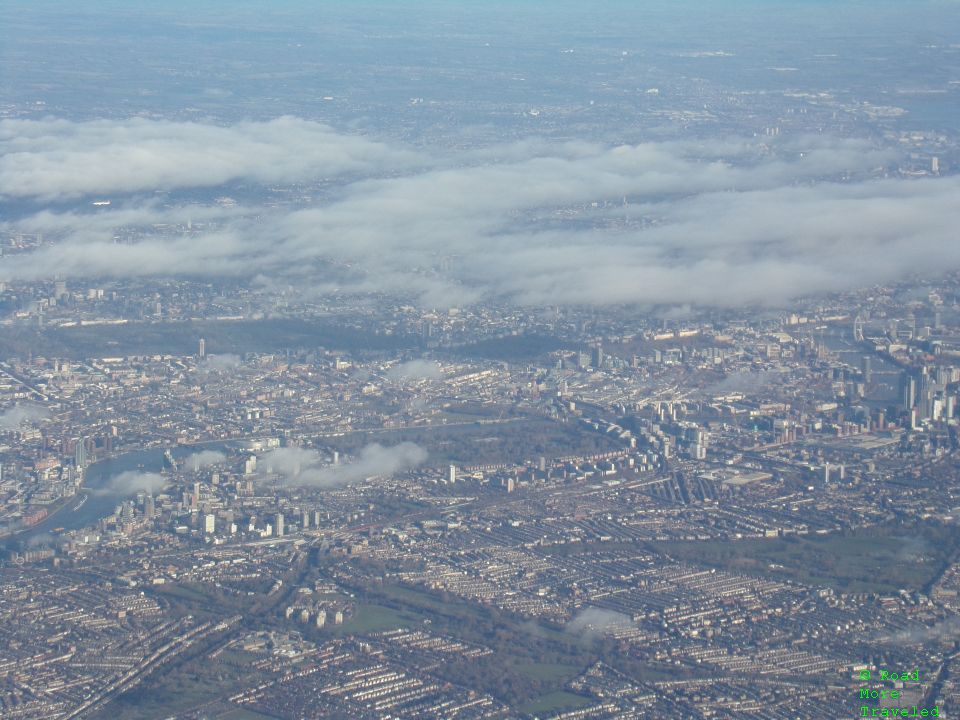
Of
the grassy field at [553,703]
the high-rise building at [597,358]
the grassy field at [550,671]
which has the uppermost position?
the grassy field at [550,671]

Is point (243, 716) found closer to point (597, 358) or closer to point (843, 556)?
point (843, 556)

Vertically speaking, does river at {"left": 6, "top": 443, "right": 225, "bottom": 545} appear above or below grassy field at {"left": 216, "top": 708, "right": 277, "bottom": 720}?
below

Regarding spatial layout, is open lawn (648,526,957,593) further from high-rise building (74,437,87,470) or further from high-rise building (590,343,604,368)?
high-rise building (590,343,604,368)

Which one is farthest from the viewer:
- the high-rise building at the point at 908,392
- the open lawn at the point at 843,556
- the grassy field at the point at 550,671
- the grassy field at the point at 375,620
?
the high-rise building at the point at 908,392

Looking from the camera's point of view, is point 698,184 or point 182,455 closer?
point 182,455

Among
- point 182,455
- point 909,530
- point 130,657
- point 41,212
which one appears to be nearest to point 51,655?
point 130,657

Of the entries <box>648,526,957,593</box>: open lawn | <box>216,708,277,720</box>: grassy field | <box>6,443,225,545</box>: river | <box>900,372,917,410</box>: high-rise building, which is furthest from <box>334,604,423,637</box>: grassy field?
<box>900,372,917,410</box>: high-rise building

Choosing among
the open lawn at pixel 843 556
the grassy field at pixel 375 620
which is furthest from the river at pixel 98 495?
the open lawn at pixel 843 556

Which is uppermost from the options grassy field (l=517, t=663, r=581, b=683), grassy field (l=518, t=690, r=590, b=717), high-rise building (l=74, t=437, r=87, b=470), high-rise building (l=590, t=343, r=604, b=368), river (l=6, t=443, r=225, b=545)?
grassy field (l=517, t=663, r=581, b=683)

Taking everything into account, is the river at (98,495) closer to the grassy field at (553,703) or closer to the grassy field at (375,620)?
the grassy field at (375,620)

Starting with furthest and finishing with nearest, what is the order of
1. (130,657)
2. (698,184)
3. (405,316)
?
1. (698,184)
2. (405,316)
3. (130,657)

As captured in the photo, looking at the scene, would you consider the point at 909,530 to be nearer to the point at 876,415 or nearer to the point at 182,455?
the point at 876,415
